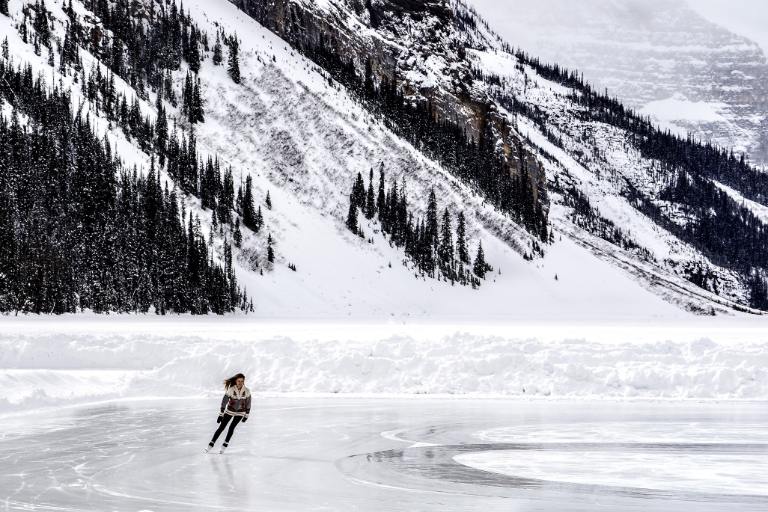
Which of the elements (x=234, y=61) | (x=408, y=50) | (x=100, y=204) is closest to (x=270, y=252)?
(x=100, y=204)

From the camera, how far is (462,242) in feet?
391

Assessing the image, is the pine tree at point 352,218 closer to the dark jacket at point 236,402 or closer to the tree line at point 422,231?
the tree line at point 422,231

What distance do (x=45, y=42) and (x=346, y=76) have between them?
50.1 metres

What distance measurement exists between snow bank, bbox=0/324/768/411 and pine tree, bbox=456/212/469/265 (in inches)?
3399

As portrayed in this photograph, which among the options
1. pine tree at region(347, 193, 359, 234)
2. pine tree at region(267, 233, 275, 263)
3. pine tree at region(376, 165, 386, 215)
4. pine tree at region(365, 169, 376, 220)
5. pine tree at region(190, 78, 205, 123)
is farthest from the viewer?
pine tree at region(190, 78, 205, 123)

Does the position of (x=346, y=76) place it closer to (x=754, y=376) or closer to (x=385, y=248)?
(x=385, y=248)

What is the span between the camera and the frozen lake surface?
509 inches

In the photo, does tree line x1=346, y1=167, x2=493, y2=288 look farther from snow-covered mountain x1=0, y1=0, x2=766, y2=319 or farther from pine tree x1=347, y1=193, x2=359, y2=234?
snow-covered mountain x1=0, y1=0, x2=766, y2=319

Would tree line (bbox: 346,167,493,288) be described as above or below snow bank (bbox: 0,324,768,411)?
above

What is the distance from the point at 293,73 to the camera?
138000 millimetres

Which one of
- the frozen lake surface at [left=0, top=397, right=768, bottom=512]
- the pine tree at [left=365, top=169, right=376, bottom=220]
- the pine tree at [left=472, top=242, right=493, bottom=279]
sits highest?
the pine tree at [left=365, top=169, right=376, bottom=220]

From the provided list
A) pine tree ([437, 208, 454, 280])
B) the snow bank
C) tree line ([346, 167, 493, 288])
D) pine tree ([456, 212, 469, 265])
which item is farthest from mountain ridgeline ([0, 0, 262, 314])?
the snow bank

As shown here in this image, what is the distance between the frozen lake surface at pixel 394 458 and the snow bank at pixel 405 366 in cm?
245

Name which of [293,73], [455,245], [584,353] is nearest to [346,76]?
[293,73]
